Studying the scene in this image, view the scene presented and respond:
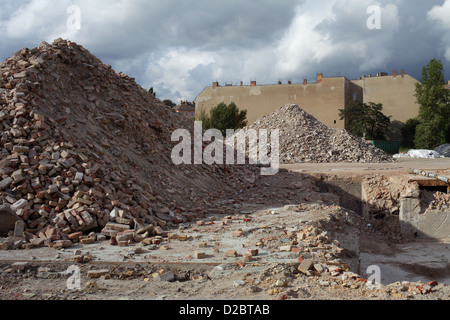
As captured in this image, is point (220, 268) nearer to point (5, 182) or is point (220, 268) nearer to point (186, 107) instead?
point (5, 182)

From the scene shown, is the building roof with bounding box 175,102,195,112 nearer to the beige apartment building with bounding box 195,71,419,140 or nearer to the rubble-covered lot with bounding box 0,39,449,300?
the beige apartment building with bounding box 195,71,419,140

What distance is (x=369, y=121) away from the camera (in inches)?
1384

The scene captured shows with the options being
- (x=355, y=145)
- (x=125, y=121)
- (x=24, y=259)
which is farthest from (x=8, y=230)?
(x=355, y=145)

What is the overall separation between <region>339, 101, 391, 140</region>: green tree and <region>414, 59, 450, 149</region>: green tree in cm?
352

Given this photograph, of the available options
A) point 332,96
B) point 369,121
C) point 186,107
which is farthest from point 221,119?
point 186,107

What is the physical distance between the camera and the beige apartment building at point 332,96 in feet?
123

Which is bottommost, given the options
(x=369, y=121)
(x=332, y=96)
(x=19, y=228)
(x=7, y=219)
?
(x=19, y=228)

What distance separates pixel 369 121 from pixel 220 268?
3304 centimetres

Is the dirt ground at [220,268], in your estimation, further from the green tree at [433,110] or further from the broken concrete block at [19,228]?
the green tree at [433,110]

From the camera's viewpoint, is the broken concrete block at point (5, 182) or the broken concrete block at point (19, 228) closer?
the broken concrete block at point (19, 228)

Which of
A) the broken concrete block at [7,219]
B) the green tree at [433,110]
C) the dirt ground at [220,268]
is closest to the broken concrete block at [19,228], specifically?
the broken concrete block at [7,219]

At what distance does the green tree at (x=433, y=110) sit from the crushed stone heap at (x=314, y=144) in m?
13.2

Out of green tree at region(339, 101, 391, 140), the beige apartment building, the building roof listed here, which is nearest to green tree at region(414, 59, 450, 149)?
green tree at region(339, 101, 391, 140)

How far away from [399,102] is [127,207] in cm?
3606
